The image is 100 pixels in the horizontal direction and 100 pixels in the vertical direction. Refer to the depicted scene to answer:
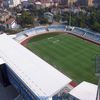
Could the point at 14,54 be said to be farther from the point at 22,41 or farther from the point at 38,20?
the point at 38,20

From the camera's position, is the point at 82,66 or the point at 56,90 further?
the point at 82,66

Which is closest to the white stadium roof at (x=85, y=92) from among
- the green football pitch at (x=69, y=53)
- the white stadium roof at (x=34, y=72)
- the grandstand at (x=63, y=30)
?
the white stadium roof at (x=34, y=72)

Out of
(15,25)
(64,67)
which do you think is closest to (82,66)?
(64,67)

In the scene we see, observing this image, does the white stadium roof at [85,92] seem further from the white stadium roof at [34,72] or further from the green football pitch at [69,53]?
the green football pitch at [69,53]

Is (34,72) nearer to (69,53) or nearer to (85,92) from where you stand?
(85,92)

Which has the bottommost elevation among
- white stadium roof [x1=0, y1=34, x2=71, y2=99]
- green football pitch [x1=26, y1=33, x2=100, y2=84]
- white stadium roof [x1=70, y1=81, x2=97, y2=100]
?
green football pitch [x1=26, y1=33, x2=100, y2=84]

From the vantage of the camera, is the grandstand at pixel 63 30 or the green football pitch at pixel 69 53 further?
the grandstand at pixel 63 30

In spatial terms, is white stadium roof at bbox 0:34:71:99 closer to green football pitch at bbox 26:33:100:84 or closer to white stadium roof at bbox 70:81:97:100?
white stadium roof at bbox 70:81:97:100

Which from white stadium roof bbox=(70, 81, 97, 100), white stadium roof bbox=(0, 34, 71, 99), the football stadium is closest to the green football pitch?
the football stadium
